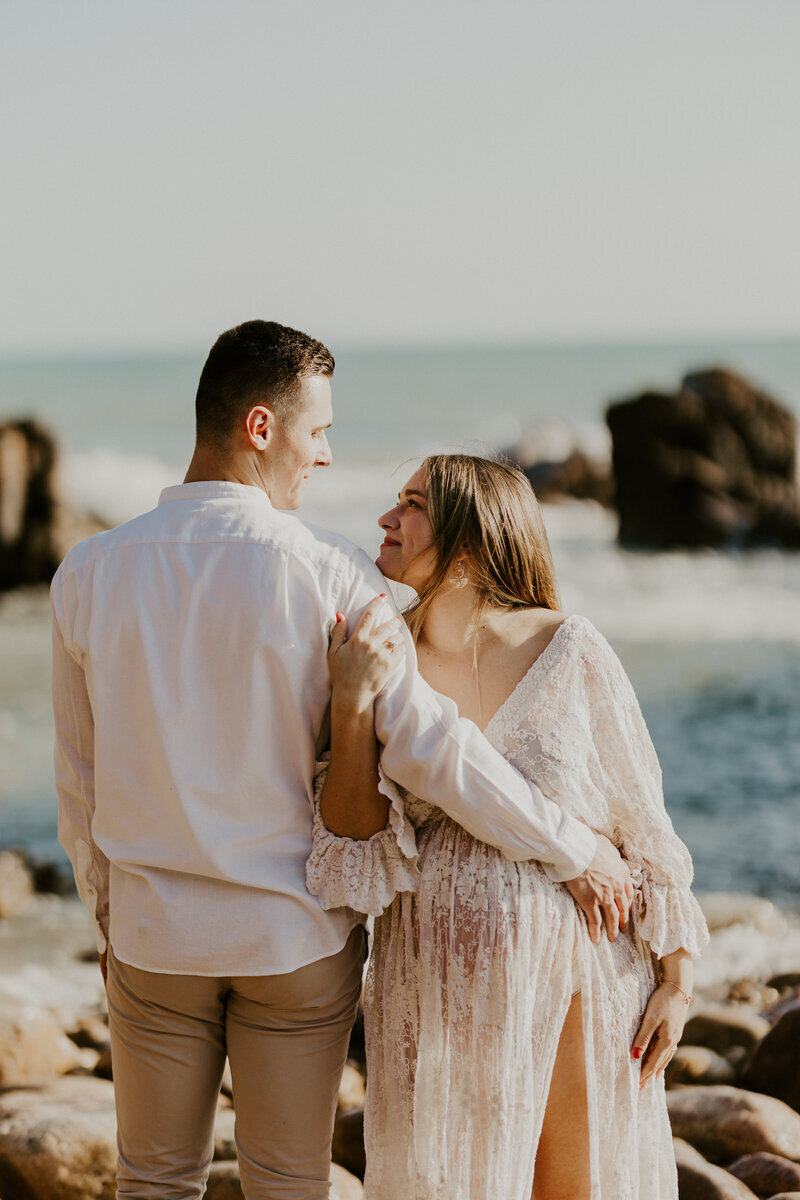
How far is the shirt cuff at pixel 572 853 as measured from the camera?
1.92 metres

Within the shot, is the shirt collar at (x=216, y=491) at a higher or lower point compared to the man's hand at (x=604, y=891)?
higher

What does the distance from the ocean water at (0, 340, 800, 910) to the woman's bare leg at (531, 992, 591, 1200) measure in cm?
108

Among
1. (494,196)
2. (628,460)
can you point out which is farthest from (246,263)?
(628,460)

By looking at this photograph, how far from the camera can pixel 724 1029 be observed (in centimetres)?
404

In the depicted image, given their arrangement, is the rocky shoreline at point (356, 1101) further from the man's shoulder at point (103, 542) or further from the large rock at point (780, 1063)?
the man's shoulder at point (103, 542)

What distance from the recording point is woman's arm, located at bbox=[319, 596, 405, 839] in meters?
1.78

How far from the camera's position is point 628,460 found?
674 inches

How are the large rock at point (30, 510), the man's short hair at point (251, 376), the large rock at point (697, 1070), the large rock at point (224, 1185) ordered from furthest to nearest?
1. the large rock at point (30, 510)
2. the large rock at point (697, 1070)
3. the large rock at point (224, 1185)
4. the man's short hair at point (251, 376)

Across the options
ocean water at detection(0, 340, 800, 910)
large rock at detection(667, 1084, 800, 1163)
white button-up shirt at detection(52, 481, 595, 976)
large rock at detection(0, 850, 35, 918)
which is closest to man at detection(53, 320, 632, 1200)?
white button-up shirt at detection(52, 481, 595, 976)

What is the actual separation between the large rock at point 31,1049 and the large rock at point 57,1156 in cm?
57

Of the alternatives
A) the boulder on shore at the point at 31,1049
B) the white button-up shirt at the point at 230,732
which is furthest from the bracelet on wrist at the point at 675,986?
the boulder on shore at the point at 31,1049

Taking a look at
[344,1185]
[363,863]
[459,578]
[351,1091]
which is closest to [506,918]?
[363,863]

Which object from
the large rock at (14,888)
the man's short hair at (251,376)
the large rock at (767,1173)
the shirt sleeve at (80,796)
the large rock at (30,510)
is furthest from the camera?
the large rock at (30,510)

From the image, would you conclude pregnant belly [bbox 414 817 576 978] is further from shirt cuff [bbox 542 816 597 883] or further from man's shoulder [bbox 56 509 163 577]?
man's shoulder [bbox 56 509 163 577]
